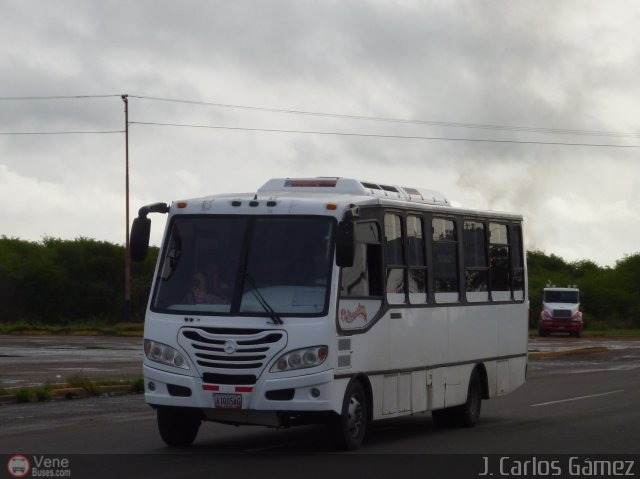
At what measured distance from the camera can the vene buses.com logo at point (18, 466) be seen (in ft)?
41.3

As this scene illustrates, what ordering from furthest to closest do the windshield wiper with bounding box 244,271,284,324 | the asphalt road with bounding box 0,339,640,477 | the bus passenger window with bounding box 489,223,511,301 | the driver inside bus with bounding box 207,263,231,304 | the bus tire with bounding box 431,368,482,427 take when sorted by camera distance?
the bus passenger window with bounding box 489,223,511,301, the bus tire with bounding box 431,368,482,427, the driver inside bus with bounding box 207,263,231,304, the windshield wiper with bounding box 244,271,284,324, the asphalt road with bounding box 0,339,640,477

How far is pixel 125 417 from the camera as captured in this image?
778 inches

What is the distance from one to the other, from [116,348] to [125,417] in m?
23.2

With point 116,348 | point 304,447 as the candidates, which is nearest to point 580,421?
point 304,447

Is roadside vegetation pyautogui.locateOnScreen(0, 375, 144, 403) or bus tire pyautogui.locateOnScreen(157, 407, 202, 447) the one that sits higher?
roadside vegetation pyautogui.locateOnScreen(0, 375, 144, 403)

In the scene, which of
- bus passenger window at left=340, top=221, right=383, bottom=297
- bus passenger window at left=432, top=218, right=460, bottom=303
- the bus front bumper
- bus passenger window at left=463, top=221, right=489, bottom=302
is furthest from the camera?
bus passenger window at left=463, top=221, right=489, bottom=302

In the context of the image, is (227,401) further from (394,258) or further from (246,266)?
(394,258)

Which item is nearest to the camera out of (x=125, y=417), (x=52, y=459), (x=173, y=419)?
(x=52, y=459)

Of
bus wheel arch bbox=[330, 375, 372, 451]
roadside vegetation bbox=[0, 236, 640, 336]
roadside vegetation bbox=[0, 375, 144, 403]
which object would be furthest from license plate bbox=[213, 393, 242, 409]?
roadside vegetation bbox=[0, 236, 640, 336]

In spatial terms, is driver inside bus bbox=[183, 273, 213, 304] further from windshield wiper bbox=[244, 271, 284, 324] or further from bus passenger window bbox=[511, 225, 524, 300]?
bus passenger window bbox=[511, 225, 524, 300]

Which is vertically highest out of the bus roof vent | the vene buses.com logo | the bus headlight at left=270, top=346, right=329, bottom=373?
the bus roof vent

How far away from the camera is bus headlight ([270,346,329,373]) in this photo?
46.2 ft

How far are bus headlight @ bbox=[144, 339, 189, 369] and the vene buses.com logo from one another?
1717 millimetres

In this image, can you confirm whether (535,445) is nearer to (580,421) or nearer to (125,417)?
(580,421)
